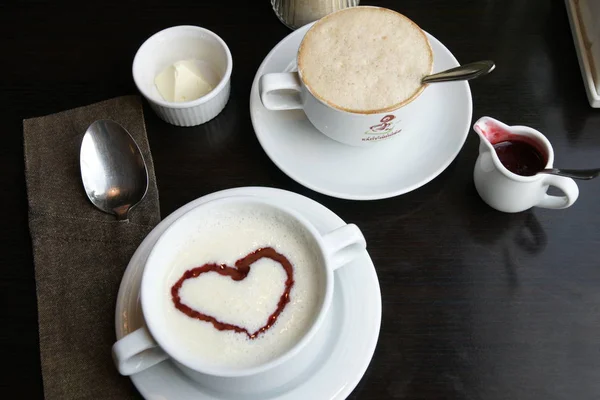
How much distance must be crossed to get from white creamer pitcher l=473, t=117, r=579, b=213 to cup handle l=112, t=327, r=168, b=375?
0.58m

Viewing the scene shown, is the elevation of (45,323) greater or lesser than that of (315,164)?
lesser

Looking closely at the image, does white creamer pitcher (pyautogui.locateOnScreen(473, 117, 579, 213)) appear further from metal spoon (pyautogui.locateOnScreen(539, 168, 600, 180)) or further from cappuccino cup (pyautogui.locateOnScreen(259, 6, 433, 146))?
cappuccino cup (pyautogui.locateOnScreen(259, 6, 433, 146))

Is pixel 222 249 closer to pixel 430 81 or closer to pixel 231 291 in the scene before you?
pixel 231 291

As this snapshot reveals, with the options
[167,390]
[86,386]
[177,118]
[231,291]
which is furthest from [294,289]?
[177,118]

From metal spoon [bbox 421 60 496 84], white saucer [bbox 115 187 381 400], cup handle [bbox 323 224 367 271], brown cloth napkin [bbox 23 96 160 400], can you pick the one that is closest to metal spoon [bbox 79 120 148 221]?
brown cloth napkin [bbox 23 96 160 400]

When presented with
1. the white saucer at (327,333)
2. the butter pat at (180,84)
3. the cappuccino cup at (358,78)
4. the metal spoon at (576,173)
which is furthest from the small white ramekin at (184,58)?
the metal spoon at (576,173)

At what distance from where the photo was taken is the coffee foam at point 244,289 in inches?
32.2

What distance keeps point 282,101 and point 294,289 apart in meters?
0.38

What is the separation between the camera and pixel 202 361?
0.78m

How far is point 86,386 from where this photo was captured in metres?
0.93

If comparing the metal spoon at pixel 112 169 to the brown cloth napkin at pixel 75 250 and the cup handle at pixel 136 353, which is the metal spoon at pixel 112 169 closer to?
the brown cloth napkin at pixel 75 250

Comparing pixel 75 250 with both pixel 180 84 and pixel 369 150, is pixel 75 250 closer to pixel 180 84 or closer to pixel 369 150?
pixel 180 84

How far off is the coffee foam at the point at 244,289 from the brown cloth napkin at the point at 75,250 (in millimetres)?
188

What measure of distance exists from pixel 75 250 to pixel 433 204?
2.00ft
